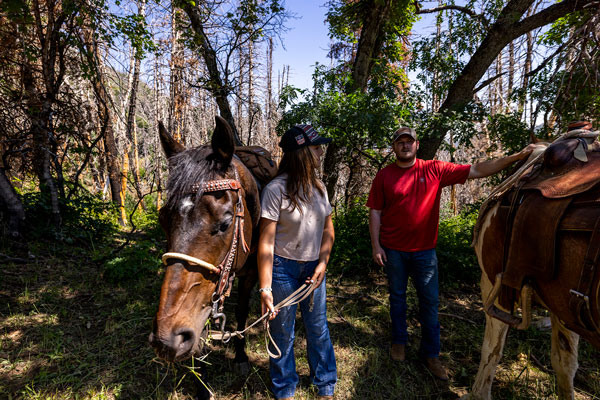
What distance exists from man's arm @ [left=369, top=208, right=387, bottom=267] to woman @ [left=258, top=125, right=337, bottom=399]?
2.56ft

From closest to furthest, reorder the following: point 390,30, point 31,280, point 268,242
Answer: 1. point 268,242
2. point 31,280
3. point 390,30

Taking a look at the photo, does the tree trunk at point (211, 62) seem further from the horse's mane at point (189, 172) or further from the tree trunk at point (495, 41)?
the tree trunk at point (495, 41)

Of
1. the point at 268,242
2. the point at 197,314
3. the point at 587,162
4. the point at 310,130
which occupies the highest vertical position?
the point at 310,130

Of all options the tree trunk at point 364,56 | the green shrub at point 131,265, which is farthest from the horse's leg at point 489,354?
the green shrub at point 131,265

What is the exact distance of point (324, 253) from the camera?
2.19 meters

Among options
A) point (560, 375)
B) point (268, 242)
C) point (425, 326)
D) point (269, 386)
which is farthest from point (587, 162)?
point (269, 386)

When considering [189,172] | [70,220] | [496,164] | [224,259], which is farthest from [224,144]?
[70,220]

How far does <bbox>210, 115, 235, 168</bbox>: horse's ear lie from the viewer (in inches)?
69.0

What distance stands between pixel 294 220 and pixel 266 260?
1.15 ft

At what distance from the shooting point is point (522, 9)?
13.7 feet

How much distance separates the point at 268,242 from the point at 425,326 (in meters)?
1.87

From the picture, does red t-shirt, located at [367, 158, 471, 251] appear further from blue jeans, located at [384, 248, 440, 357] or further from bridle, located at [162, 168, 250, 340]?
bridle, located at [162, 168, 250, 340]

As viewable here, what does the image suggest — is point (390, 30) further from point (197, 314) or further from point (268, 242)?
point (197, 314)

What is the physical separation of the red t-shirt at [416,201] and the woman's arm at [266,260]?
53.0 inches
